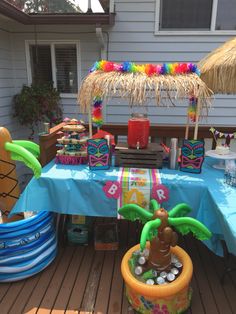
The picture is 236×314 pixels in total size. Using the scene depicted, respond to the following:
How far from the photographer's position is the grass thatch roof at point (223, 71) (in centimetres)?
212

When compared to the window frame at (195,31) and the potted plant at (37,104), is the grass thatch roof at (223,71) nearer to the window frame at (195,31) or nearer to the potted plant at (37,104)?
the window frame at (195,31)

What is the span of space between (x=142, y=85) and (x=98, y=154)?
29.4 inches

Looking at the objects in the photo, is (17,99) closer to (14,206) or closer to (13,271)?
(14,206)

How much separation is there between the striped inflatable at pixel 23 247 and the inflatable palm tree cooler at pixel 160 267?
0.80 m

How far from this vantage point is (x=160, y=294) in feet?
5.65

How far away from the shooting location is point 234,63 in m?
2.08

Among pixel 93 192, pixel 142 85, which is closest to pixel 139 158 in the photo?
pixel 93 192

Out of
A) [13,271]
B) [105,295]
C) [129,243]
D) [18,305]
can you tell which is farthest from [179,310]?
[13,271]

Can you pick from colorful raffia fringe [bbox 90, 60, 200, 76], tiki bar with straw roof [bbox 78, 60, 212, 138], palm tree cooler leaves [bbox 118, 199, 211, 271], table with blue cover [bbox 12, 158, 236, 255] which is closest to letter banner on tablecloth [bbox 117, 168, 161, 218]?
table with blue cover [bbox 12, 158, 236, 255]

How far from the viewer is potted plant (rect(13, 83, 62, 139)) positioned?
15.4 ft

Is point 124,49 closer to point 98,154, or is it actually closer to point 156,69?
point 156,69

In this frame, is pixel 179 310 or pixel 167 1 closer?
pixel 179 310

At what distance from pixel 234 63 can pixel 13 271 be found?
254cm

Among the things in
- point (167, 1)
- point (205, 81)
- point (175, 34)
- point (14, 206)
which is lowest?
point (14, 206)
